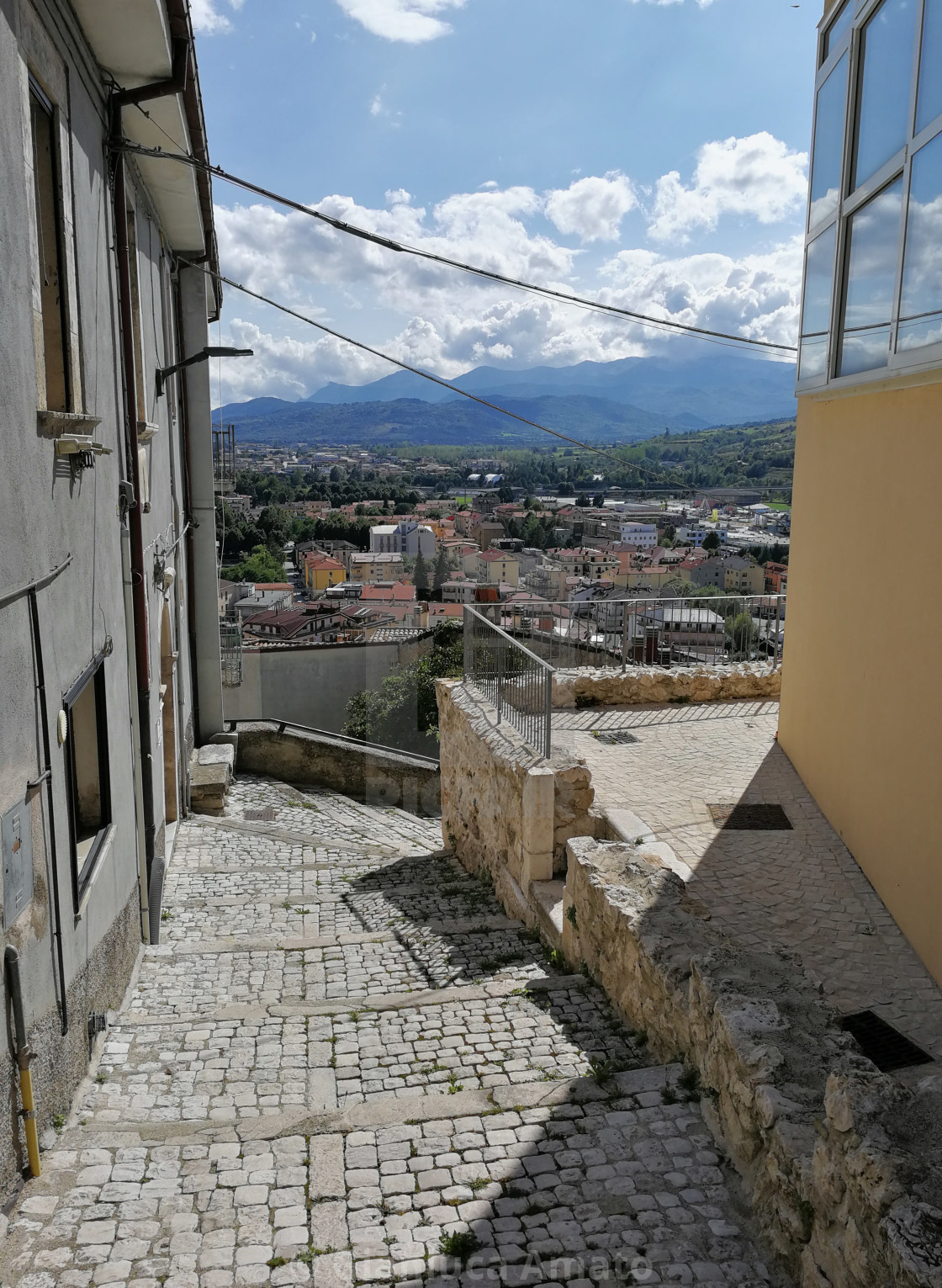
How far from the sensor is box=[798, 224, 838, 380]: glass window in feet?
24.7

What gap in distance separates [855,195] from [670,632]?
6.33 m

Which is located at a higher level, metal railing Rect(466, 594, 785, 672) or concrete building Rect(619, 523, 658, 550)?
metal railing Rect(466, 594, 785, 672)

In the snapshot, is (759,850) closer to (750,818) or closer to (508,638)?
(750,818)

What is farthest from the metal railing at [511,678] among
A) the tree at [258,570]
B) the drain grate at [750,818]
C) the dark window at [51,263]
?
the tree at [258,570]

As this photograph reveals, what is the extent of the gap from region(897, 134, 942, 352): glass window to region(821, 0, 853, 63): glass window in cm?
239

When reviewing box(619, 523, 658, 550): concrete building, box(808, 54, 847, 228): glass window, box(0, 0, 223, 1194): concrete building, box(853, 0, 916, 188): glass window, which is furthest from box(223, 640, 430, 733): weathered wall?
box(619, 523, 658, 550): concrete building

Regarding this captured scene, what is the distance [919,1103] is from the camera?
2818mm

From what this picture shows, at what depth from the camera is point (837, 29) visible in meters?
7.43

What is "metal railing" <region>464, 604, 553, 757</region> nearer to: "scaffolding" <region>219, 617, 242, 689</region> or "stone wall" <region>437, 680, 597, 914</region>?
"stone wall" <region>437, 680, 597, 914</region>

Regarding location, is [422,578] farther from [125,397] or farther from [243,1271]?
[243,1271]

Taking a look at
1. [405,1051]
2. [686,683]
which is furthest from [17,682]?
[686,683]

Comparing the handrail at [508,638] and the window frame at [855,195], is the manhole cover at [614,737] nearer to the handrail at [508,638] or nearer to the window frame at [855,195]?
the handrail at [508,638]

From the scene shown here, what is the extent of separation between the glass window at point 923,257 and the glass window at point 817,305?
5.84 ft

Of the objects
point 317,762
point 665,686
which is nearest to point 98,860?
point 665,686
